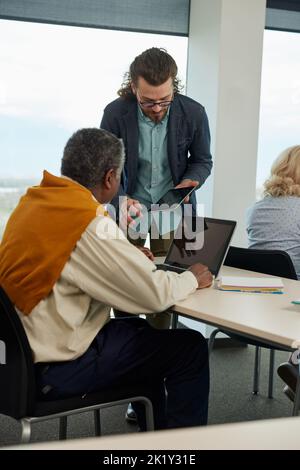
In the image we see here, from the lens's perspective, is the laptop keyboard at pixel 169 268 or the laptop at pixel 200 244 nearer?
the laptop at pixel 200 244

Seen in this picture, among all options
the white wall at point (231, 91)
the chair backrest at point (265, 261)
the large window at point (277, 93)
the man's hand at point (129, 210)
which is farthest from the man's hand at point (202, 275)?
the large window at point (277, 93)

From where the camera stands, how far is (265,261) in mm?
2898

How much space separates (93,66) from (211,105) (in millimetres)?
837

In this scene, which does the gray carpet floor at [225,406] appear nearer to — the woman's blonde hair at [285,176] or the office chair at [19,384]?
the office chair at [19,384]

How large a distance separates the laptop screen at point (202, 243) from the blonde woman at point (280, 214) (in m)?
0.56

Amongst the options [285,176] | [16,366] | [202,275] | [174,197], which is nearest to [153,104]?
[174,197]

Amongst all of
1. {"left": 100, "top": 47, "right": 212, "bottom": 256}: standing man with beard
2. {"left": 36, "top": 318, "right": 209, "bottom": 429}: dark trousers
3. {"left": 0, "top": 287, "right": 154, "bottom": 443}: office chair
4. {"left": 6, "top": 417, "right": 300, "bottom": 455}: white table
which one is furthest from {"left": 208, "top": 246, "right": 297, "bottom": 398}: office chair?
{"left": 6, "top": 417, "right": 300, "bottom": 455}: white table

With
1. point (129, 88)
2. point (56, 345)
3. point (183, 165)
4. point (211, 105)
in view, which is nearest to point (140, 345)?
point (56, 345)

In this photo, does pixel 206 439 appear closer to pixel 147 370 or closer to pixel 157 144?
pixel 147 370

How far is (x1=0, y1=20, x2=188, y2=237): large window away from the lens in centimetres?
417

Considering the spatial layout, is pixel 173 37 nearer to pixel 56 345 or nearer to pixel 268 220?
pixel 268 220

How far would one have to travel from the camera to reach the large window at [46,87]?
4.17 meters

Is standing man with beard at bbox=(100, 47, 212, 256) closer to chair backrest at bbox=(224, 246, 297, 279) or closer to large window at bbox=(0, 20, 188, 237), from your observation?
chair backrest at bbox=(224, 246, 297, 279)

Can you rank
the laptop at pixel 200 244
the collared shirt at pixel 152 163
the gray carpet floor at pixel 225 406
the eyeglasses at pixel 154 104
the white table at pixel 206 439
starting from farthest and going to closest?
the collared shirt at pixel 152 163 < the gray carpet floor at pixel 225 406 < the eyeglasses at pixel 154 104 < the laptop at pixel 200 244 < the white table at pixel 206 439
